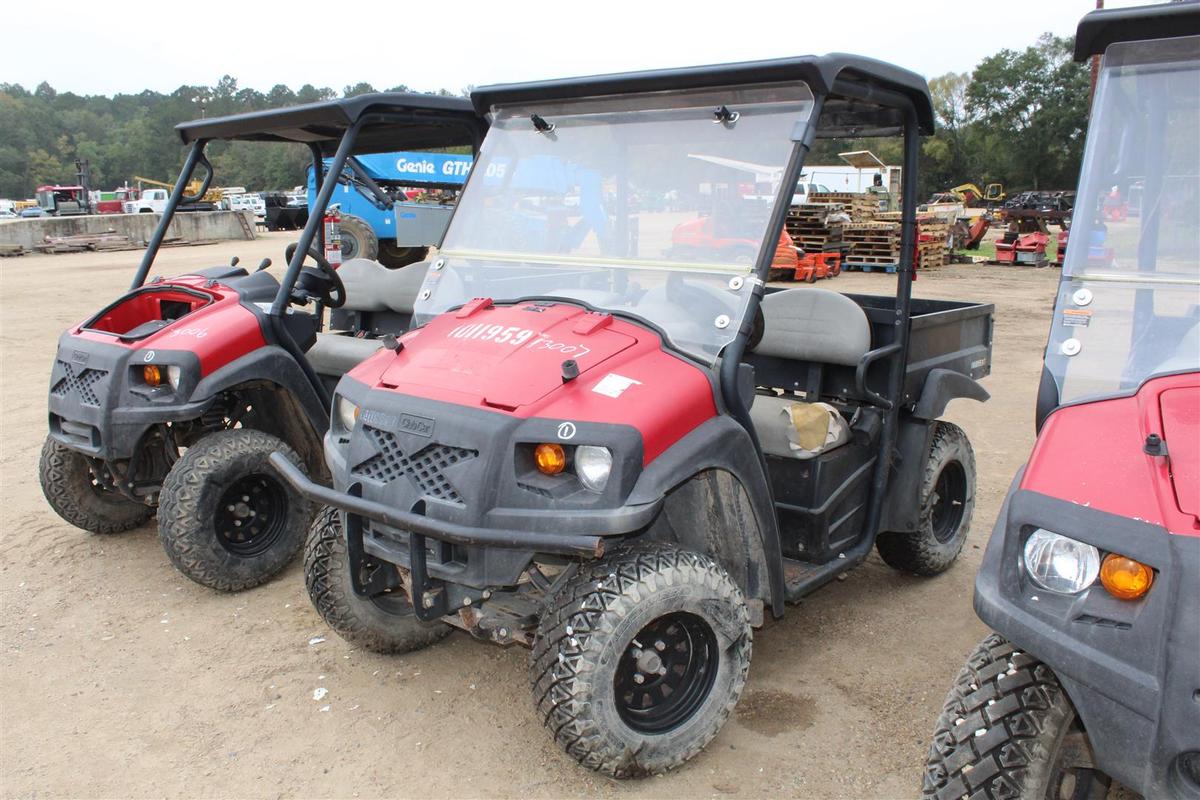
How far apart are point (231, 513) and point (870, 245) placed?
1643 centimetres

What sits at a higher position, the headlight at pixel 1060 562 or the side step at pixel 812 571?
the headlight at pixel 1060 562

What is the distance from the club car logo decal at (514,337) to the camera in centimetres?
306

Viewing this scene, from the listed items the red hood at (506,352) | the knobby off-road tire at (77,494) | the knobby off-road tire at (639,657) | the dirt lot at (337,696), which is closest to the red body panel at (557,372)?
the red hood at (506,352)

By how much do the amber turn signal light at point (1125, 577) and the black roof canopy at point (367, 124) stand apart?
3.43 metres

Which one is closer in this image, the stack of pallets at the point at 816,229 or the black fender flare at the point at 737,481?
the black fender flare at the point at 737,481

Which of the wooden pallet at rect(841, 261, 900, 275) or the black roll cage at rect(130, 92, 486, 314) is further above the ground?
the black roll cage at rect(130, 92, 486, 314)

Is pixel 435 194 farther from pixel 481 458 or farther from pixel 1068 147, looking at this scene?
pixel 1068 147

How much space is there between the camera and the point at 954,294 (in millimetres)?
15406

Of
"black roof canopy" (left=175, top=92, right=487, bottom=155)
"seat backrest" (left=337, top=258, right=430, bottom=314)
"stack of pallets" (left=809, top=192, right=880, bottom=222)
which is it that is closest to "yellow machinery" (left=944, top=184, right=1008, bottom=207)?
"stack of pallets" (left=809, top=192, right=880, bottom=222)

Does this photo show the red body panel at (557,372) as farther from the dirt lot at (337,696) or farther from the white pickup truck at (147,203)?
the white pickup truck at (147,203)

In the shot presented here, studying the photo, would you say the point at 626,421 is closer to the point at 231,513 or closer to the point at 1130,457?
the point at 1130,457

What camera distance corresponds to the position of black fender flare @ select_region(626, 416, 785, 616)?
108 inches

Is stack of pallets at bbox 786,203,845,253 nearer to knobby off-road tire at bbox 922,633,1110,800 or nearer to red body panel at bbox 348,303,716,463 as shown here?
red body panel at bbox 348,303,716,463

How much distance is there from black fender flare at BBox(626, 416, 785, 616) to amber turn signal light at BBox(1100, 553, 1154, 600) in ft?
3.90
